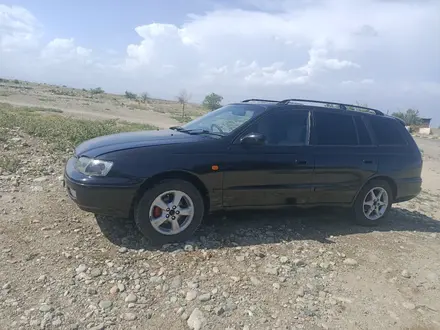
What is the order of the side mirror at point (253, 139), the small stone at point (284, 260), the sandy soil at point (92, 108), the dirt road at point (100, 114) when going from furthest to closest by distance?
the sandy soil at point (92, 108) < the dirt road at point (100, 114) < the side mirror at point (253, 139) < the small stone at point (284, 260)

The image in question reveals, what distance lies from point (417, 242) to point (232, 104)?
3242 mm

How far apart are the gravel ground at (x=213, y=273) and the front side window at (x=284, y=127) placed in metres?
1.16

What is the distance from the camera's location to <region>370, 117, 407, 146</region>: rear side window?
5742 millimetres

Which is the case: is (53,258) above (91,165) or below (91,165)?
below

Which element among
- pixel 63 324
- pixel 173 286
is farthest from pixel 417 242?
pixel 63 324

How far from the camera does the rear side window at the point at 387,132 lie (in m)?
5.74

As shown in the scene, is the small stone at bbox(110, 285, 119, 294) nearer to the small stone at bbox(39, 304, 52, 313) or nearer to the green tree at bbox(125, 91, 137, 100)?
the small stone at bbox(39, 304, 52, 313)

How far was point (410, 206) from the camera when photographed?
7520mm

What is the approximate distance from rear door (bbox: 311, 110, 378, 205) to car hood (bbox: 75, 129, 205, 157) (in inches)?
64.8

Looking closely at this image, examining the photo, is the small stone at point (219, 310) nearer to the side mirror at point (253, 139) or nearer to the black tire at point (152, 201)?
the black tire at point (152, 201)

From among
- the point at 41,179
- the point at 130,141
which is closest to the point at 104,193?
the point at 130,141

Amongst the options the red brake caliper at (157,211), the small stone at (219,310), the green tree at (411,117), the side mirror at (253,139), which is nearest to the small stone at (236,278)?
the small stone at (219,310)

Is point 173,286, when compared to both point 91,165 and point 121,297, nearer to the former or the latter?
point 121,297

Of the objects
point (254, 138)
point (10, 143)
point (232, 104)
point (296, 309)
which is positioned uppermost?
point (232, 104)
